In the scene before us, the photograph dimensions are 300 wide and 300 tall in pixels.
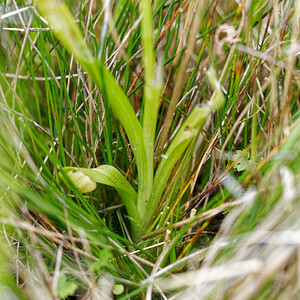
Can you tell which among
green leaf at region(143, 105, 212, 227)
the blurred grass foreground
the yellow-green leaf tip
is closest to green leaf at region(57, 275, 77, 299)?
the blurred grass foreground

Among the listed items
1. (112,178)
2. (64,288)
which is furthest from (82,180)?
(64,288)

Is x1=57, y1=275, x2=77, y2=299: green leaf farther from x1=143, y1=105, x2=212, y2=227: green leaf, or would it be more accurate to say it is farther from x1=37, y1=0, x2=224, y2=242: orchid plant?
x1=143, y1=105, x2=212, y2=227: green leaf

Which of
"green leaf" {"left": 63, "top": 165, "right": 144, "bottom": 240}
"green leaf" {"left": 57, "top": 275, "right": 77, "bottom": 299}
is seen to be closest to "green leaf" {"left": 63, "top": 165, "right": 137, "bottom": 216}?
"green leaf" {"left": 63, "top": 165, "right": 144, "bottom": 240}

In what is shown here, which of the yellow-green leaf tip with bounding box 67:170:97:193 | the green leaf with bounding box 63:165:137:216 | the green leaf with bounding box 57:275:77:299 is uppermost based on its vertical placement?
the yellow-green leaf tip with bounding box 67:170:97:193

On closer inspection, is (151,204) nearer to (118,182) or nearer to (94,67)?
(118,182)

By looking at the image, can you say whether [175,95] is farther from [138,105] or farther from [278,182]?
[138,105]

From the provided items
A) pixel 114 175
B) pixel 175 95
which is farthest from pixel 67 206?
pixel 175 95

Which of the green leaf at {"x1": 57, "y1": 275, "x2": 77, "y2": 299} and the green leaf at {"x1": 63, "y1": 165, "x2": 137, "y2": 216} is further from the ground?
the green leaf at {"x1": 63, "y1": 165, "x2": 137, "y2": 216}

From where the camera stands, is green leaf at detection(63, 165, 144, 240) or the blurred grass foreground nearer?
the blurred grass foreground

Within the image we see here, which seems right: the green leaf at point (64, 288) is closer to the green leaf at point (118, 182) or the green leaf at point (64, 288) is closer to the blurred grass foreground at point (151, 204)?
the blurred grass foreground at point (151, 204)

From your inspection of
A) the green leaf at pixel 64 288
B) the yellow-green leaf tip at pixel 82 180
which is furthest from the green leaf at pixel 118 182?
the green leaf at pixel 64 288

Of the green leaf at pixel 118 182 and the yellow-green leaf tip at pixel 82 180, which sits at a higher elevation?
the yellow-green leaf tip at pixel 82 180
